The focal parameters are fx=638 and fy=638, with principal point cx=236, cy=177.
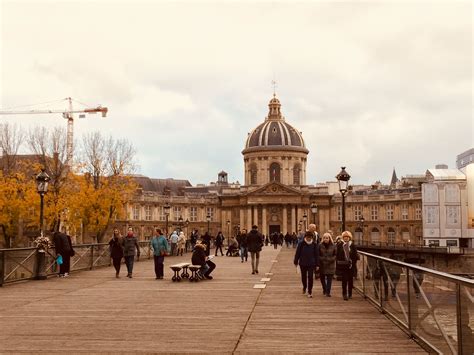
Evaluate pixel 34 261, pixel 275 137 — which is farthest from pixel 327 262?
pixel 275 137

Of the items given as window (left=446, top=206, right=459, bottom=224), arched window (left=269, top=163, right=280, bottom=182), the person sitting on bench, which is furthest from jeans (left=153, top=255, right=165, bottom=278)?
arched window (left=269, top=163, right=280, bottom=182)

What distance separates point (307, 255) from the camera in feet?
58.3

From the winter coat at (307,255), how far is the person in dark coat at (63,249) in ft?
31.9

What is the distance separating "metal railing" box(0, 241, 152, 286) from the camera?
20.7 meters

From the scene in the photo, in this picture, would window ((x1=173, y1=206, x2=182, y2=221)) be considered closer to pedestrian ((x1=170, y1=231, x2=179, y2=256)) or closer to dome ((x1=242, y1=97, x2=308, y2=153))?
dome ((x1=242, y1=97, x2=308, y2=153))

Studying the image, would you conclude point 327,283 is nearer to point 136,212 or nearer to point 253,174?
point 136,212

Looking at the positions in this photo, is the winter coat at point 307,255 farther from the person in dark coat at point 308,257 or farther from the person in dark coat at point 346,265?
the person in dark coat at point 346,265

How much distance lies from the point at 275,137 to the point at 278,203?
1366cm

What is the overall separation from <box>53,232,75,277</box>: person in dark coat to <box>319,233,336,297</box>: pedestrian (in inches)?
400

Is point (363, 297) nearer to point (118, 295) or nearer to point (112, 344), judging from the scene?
point (118, 295)

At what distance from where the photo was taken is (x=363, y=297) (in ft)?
56.3

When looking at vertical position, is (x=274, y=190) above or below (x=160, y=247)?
above

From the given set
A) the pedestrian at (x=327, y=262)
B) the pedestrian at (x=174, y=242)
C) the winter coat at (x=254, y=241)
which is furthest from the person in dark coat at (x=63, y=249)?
the pedestrian at (x=174, y=242)

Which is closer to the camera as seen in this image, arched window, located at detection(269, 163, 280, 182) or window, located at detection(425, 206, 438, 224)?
window, located at detection(425, 206, 438, 224)
